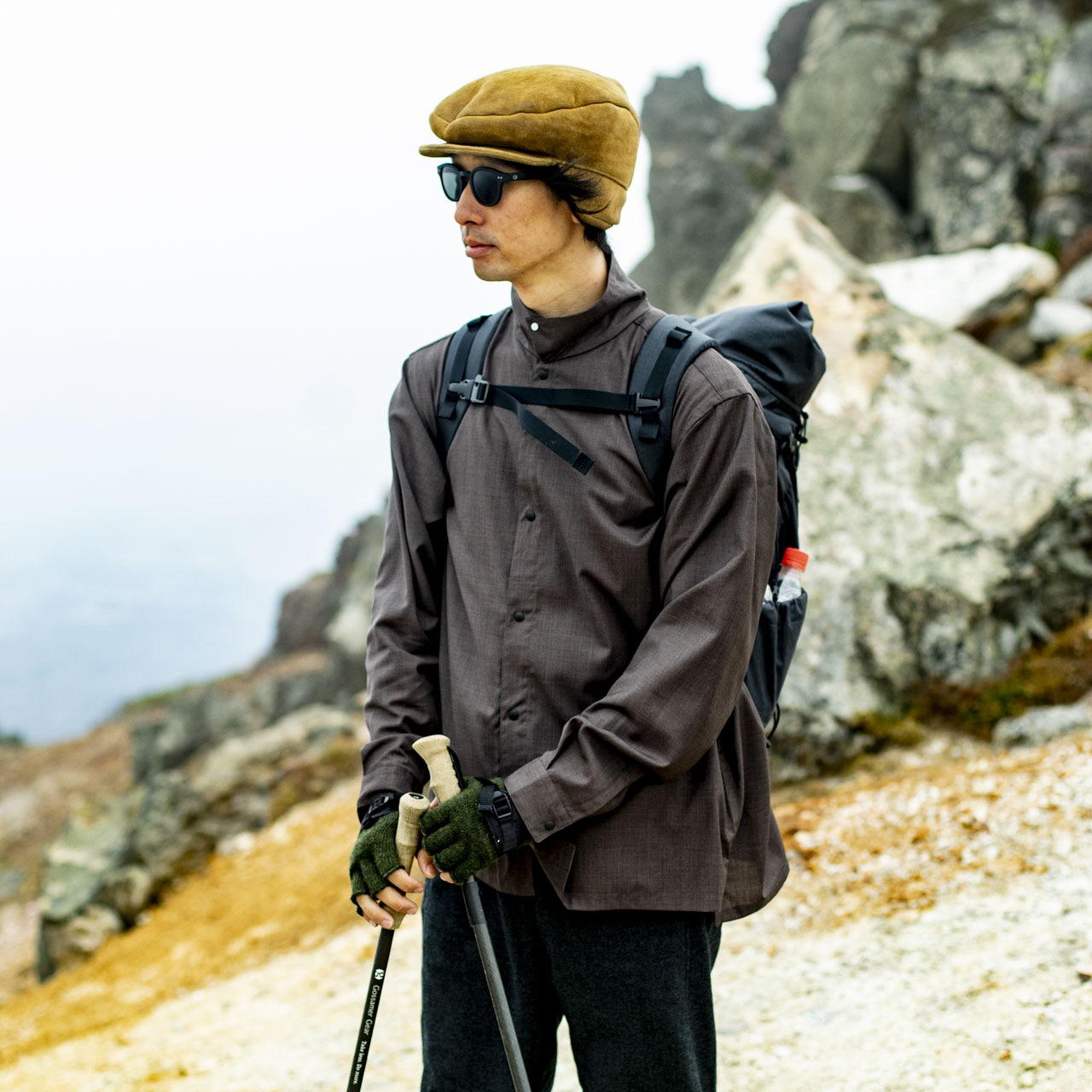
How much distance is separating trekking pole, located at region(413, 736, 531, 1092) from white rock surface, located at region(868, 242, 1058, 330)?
1220 centimetres

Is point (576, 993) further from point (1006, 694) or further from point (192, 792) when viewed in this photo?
point (192, 792)

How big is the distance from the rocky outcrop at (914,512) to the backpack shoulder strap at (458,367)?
4628 millimetres

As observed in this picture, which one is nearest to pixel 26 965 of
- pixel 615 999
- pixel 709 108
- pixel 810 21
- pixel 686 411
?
pixel 615 999

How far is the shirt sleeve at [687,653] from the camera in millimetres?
2340

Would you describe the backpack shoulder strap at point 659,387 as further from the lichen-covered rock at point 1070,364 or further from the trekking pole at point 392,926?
the lichen-covered rock at point 1070,364

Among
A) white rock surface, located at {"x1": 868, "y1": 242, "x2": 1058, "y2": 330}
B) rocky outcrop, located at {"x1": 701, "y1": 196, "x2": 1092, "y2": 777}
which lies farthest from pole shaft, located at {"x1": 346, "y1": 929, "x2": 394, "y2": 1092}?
white rock surface, located at {"x1": 868, "y1": 242, "x2": 1058, "y2": 330}

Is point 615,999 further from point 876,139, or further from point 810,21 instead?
point 810,21

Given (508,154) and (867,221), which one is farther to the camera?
(867,221)

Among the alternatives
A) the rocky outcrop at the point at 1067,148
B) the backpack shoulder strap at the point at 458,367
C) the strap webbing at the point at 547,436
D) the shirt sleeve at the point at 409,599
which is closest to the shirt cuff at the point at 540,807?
the shirt sleeve at the point at 409,599

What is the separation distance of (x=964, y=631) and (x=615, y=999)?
543 cm

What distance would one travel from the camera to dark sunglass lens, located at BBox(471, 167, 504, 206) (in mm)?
2488

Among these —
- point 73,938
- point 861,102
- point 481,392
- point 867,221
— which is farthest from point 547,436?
point 861,102

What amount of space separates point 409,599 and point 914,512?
562 cm

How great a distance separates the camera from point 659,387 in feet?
8.21
